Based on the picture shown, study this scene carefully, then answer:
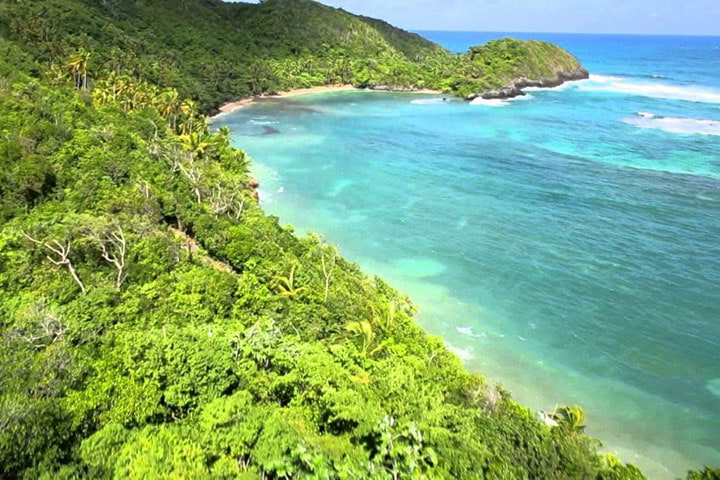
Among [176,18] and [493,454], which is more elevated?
[176,18]

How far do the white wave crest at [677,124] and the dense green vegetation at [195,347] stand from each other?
233ft

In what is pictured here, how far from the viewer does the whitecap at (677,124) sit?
77625 mm

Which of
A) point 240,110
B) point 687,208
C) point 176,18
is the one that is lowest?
point 240,110

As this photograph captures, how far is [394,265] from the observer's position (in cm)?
3731

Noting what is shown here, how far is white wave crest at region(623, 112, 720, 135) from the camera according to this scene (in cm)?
7769

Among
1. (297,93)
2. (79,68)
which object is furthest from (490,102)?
(79,68)

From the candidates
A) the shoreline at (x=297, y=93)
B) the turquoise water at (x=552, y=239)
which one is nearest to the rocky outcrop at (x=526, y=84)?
the shoreline at (x=297, y=93)

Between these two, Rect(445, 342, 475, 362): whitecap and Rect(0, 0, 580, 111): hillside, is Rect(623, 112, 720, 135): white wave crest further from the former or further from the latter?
Rect(445, 342, 475, 362): whitecap

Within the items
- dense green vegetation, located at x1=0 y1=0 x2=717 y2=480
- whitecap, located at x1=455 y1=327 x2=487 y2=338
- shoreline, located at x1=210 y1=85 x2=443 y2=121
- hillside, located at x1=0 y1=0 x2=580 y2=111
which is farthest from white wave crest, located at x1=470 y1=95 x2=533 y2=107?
whitecap, located at x1=455 y1=327 x2=487 y2=338

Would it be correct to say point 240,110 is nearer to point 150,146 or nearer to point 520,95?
point 150,146

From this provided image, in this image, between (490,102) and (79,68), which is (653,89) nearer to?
(490,102)

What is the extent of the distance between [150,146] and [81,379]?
3273 centimetres

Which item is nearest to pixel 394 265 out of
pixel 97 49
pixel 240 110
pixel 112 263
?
pixel 112 263

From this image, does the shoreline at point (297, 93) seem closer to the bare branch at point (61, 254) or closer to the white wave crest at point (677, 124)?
the white wave crest at point (677, 124)
